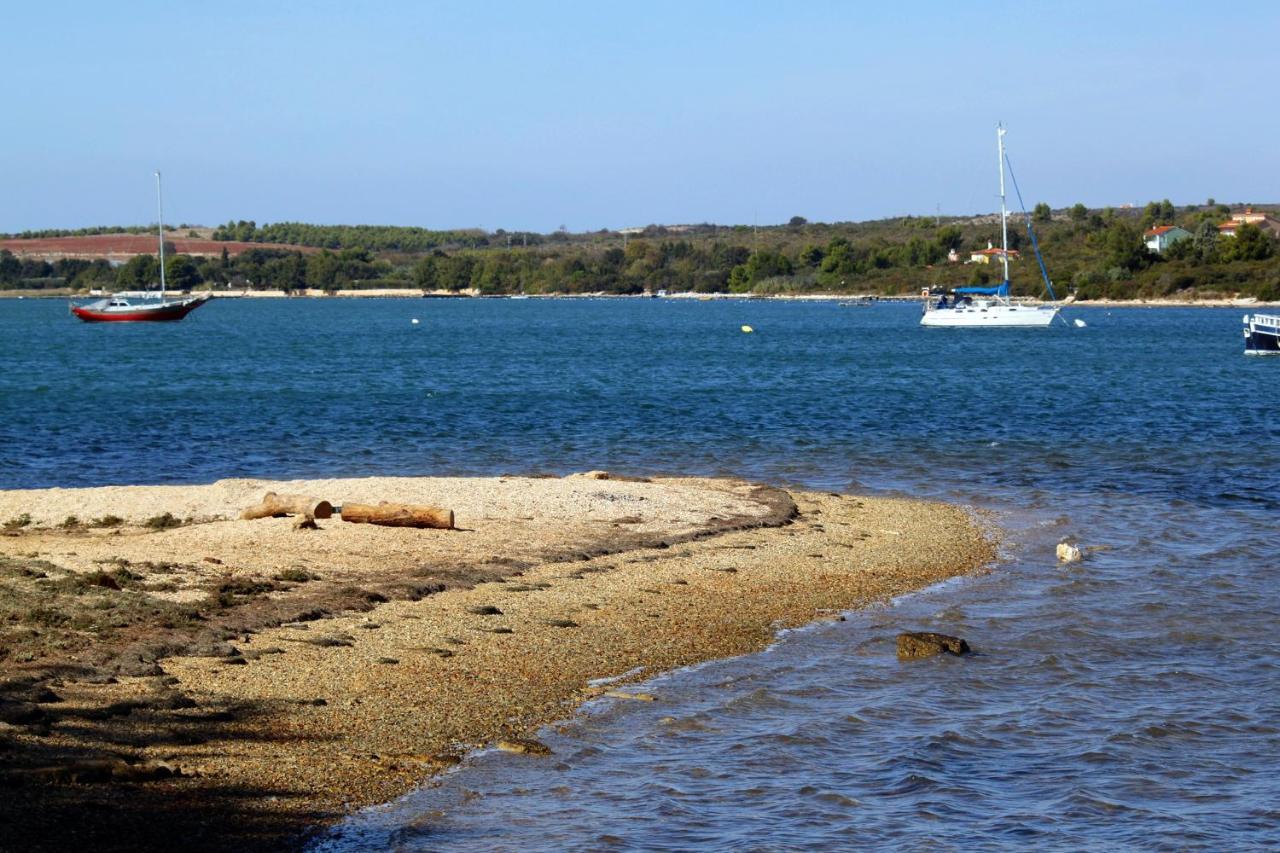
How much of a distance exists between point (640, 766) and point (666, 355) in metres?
66.0

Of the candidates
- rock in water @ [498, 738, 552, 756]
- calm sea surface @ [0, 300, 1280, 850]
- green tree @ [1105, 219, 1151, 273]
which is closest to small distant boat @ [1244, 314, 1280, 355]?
calm sea surface @ [0, 300, 1280, 850]

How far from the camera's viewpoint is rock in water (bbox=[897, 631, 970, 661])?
12.8 m

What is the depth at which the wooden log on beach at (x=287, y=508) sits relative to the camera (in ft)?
57.4

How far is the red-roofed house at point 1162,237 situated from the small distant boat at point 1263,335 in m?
108

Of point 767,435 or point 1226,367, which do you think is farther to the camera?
point 1226,367

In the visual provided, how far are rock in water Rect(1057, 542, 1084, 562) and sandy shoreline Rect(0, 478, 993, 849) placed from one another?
0.87 meters

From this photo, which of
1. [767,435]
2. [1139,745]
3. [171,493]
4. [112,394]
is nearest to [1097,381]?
[767,435]

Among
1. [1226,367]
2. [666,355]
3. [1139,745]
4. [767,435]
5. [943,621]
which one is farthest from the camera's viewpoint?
[666,355]

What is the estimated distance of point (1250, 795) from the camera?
9531 mm

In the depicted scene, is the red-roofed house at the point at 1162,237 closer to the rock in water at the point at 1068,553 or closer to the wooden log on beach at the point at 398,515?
the rock in water at the point at 1068,553

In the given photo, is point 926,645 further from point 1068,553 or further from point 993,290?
point 993,290

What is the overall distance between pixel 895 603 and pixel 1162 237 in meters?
173

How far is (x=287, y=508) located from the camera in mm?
17672

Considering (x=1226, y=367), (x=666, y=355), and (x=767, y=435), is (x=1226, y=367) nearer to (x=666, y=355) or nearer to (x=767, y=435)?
(x=666, y=355)
